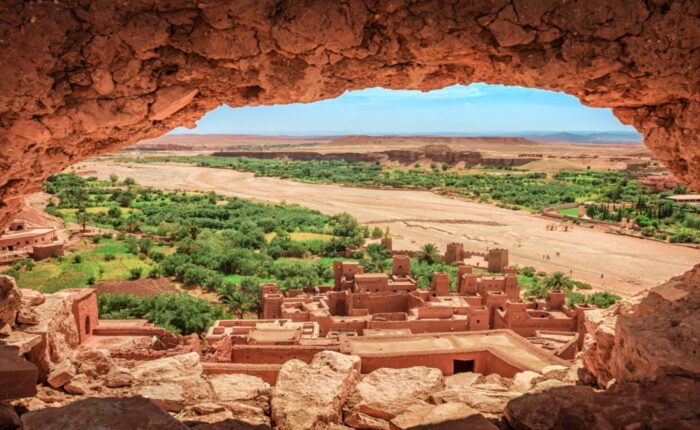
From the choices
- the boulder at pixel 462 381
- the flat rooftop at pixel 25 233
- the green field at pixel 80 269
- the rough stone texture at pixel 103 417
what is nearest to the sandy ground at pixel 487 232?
the boulder at pixel 462 381

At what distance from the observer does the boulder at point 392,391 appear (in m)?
4.86

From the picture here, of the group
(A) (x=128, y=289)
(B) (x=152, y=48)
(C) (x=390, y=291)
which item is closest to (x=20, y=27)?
(B) (x=152, y=48)

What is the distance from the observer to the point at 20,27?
150 inches

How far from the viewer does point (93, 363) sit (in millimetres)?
5543

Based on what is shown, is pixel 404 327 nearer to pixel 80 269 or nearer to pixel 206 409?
pixel 206 409

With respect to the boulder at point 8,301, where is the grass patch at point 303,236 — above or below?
below

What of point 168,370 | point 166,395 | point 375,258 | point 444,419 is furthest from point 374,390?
point 375,258

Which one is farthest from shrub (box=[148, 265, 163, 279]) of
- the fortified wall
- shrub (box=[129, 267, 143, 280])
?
the fortified wall

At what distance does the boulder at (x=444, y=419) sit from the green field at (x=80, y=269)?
2368 centimetres

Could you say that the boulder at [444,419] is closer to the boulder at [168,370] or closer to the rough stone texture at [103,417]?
→ the rough stone texture at [103,417]

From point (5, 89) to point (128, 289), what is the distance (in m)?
22.3

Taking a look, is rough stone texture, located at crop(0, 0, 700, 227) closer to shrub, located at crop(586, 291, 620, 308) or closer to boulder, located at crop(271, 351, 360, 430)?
boulder, located at crop(271, 351, 360, 430)

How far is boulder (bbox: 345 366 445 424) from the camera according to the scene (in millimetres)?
4863

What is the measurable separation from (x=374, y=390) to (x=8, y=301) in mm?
3420
